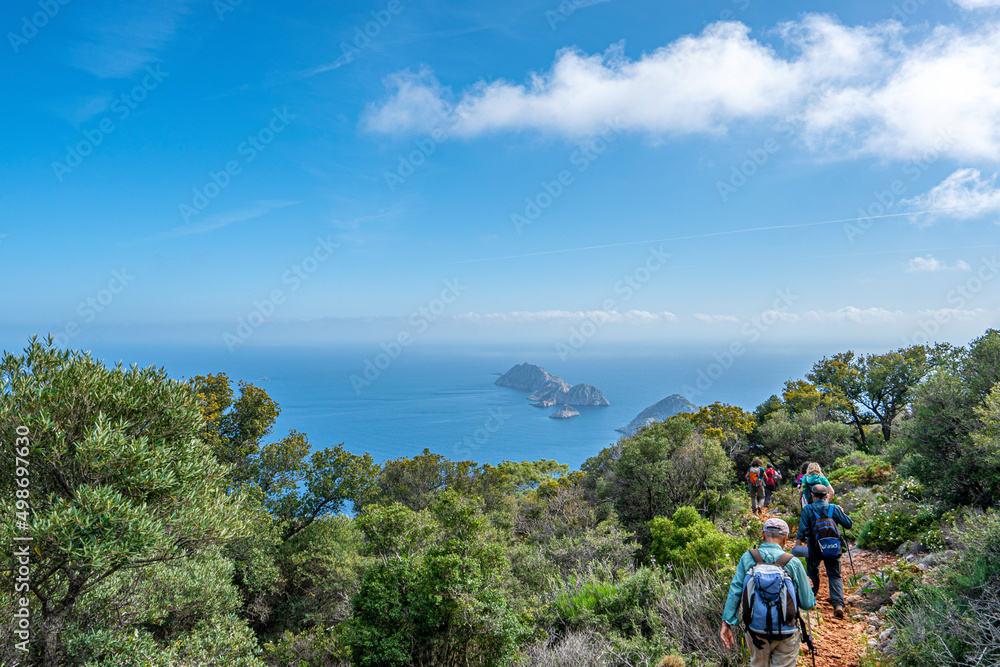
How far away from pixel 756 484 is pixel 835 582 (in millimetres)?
7246

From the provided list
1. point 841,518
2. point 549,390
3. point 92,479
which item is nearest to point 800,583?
point 841,518

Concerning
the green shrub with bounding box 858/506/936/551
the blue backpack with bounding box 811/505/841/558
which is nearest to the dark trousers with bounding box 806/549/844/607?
the blue backpack with bounding box 811/505/841/558

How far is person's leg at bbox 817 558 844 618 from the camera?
18.8 feet

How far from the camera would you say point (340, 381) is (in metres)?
152

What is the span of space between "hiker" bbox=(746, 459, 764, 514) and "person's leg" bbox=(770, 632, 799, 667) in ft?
31.5

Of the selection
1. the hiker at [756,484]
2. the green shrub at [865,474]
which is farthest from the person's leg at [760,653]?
the green shrub at [865,474]

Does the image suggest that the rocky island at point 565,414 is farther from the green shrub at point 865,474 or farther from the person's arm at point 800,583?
the person's arm at point 800,583

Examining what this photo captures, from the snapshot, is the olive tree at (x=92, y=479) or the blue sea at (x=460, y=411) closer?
the olive tree at (x=92, y=479)

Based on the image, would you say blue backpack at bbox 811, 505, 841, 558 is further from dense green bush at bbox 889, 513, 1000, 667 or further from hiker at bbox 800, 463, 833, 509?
dense green bush at bbox 889, 513, 1000, 667

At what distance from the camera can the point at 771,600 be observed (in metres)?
3.85

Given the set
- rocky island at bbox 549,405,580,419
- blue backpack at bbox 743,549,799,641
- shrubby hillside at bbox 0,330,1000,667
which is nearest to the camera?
blue backpack at bbox 743,549,799,641

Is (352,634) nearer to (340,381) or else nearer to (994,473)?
(994,473)

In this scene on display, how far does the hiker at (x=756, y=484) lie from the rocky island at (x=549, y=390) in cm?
9285

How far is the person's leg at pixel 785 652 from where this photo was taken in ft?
12.7
